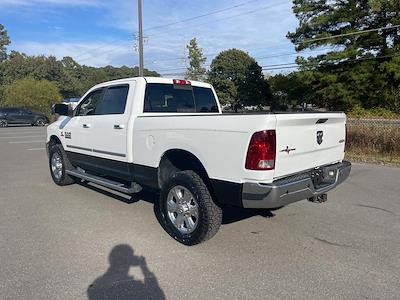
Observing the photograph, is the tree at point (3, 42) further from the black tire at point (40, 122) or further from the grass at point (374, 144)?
the grass at point (374, 144)

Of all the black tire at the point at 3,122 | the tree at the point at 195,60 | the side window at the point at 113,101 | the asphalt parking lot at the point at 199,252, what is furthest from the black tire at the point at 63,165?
the tree at the point at 195,60

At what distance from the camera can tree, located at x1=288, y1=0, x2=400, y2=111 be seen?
31.6 meters

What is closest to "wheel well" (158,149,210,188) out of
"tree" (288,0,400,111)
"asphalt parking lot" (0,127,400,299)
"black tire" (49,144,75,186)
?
"asphalt parking lot" (0,127,400,299)

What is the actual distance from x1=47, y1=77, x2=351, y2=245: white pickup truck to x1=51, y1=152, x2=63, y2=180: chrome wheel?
1.13 meters

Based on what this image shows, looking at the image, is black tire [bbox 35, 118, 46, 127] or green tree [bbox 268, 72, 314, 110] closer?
black tire [bbox 35, 118, 46, 127]

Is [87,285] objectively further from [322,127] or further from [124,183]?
[322,127]

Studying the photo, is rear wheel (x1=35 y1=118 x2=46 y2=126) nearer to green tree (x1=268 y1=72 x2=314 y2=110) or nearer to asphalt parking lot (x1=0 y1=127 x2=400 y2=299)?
green tree (x1=268 y1=72 x2=314 y2=110)

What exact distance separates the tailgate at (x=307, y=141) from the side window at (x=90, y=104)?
361 cm

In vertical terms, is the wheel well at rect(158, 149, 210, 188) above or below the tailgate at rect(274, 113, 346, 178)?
below

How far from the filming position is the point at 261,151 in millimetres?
3787

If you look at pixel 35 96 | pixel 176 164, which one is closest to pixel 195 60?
pixel 35 96

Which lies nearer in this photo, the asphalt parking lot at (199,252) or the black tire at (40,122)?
the asphalt parking lot at (199,252)

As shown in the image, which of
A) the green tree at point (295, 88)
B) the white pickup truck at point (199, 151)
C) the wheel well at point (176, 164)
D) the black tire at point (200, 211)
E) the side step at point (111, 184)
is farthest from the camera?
the green tree at point (295, 88)

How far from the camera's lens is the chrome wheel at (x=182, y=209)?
4.52 m
